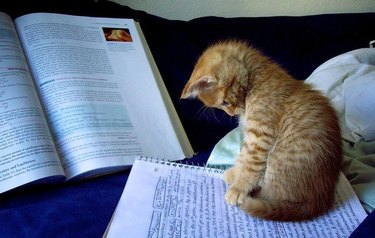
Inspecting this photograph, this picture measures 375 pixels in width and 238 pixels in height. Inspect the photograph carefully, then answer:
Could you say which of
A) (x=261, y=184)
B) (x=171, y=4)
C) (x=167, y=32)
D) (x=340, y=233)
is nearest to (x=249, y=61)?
(x=261, y=184)

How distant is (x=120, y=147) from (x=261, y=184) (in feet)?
0.98

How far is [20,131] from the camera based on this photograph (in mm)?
686

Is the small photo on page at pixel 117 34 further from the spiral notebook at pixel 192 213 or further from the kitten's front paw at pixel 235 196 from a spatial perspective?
the kitten's front paw at pixel 235 196

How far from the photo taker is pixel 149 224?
1.85 ft

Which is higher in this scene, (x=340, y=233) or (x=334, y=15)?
(x=334, y=15)

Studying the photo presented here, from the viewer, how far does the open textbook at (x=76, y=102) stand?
68 centimetres

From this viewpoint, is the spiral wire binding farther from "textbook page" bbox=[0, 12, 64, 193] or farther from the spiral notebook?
"textbook page" bbox=[0, 12, 64, 193]

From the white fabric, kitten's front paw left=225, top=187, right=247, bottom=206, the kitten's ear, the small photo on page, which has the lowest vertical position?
kitten's front paw left=225, top=187, right=247, bottom=206

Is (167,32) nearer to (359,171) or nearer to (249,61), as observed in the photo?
(249,61)

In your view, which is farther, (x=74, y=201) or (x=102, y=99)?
(x=102, y=99)

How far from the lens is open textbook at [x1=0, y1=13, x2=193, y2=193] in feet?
2.24

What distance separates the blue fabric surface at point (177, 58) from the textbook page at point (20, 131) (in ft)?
0.16

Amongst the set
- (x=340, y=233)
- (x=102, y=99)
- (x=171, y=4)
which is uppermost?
(x=171, y=4)

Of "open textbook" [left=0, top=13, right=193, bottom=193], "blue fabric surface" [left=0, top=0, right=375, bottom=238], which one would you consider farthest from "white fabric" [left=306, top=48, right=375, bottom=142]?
"open textbook" [left=0, top=13, right=193, bottom=193]
